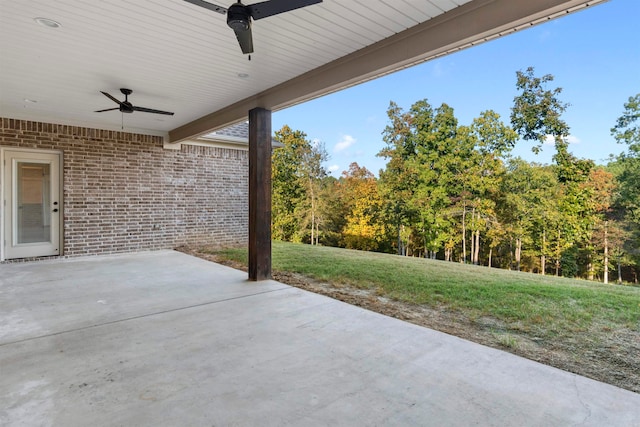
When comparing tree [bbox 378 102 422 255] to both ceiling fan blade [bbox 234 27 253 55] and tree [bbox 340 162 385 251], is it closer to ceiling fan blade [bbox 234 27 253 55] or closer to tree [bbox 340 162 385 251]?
tree [bbox 340 162 385 251]

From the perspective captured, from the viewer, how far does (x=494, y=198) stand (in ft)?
54.7

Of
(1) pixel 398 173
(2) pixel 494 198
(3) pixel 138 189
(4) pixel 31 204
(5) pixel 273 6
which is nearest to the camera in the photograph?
(5) pixel 273 6

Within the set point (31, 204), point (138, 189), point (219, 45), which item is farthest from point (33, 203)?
point (219, 45)

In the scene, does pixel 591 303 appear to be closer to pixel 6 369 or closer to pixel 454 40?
pixel 454 40

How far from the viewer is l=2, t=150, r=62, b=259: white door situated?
21.0 ft

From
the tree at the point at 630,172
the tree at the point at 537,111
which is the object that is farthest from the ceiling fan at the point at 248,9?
the tree at the point at 537,111

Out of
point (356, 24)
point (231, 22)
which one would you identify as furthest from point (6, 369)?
point (356, 24)

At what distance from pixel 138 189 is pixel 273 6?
261 inches

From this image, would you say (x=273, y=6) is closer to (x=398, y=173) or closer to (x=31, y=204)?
(x=31, y=204)

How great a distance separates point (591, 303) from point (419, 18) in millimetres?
4139

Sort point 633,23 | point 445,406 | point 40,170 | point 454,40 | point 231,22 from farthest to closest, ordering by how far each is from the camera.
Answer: point 633,23, point 40,170, point 454,40, point 231,22, point 445,406

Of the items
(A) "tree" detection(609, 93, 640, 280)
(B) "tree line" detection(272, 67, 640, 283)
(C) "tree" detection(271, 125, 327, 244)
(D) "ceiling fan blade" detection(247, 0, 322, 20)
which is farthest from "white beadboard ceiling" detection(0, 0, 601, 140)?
(A) "tree" detection(609, 93, 640, 280)

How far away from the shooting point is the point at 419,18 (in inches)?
114

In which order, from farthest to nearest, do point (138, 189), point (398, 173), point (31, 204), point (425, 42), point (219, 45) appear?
1. point (398, 173)
2. point (138, 189)
3. point (31, 204)
4. point (219, 45)
5. point (425, 42)
